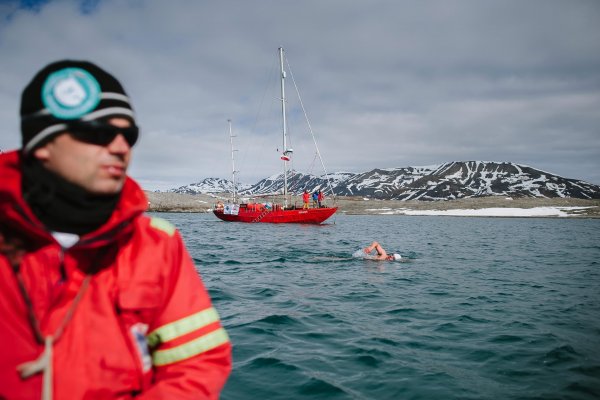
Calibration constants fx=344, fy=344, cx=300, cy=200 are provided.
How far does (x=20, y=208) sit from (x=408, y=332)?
698cm

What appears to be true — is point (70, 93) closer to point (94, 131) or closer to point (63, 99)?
point (63, 99)

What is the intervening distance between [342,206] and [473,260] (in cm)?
9105

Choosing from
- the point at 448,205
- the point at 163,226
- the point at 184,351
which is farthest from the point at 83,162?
the point at 448,205

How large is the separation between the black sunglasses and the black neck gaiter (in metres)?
0.24

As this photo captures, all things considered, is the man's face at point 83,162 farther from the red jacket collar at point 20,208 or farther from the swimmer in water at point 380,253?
the swimmer in water at point 380,253

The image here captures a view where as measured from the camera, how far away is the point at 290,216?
136 feet

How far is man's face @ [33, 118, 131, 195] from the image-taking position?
1.76m

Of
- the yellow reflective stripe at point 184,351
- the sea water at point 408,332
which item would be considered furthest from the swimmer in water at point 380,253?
the yellow reflective stripe at point 184,351

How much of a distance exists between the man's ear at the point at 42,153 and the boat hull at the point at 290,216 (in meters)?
37.7

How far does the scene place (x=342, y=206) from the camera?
108 meters

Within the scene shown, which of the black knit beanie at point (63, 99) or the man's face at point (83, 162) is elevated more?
the black knit beanie at point (63, 99)

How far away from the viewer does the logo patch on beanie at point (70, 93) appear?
173 cm

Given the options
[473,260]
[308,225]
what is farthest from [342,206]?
[473,260]

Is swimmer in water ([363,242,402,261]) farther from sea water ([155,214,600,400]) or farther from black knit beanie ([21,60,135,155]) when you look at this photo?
black knit beanie ([21,60,135,155])
